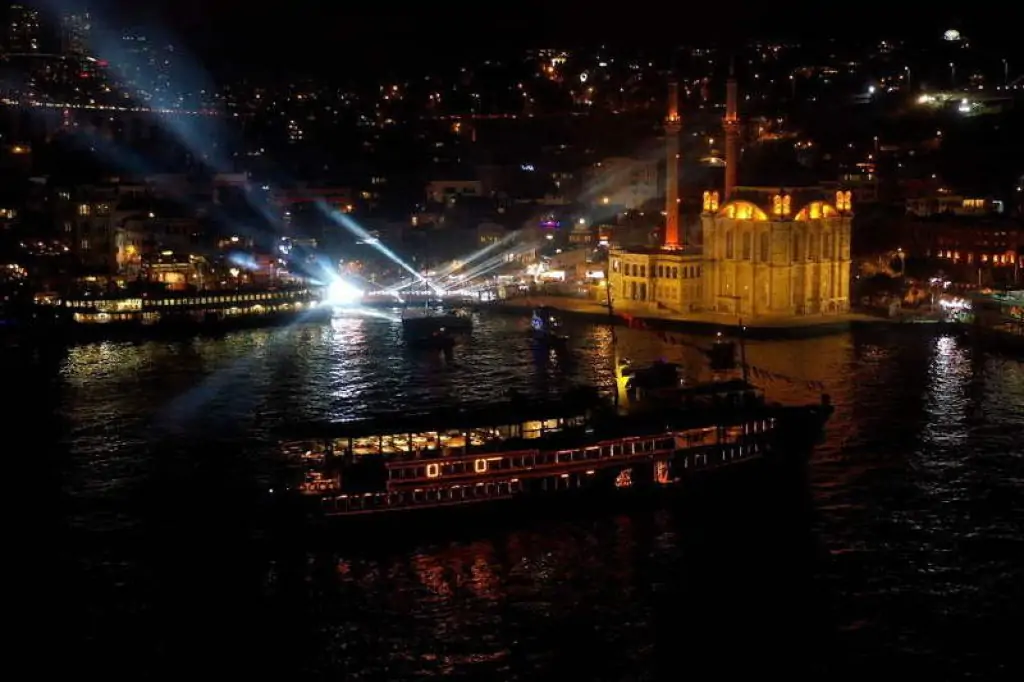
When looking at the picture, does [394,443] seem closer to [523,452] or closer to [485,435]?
[485,435]

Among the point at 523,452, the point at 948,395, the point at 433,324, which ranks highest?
the point at 433,324

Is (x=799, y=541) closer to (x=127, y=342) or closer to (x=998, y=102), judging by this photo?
(x=127, y=342)

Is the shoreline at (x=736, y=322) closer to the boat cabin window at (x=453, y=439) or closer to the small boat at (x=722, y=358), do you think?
the small boat at (x=722, y=358)

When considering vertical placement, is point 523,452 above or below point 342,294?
below

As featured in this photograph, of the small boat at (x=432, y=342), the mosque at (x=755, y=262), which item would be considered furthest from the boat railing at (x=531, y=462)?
the mosque at (x=755, y=262)

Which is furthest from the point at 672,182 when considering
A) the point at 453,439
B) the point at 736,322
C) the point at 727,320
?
the point at 453,439

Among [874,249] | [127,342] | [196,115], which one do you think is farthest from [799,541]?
[196,115]

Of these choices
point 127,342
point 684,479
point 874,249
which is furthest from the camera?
point 874,249
